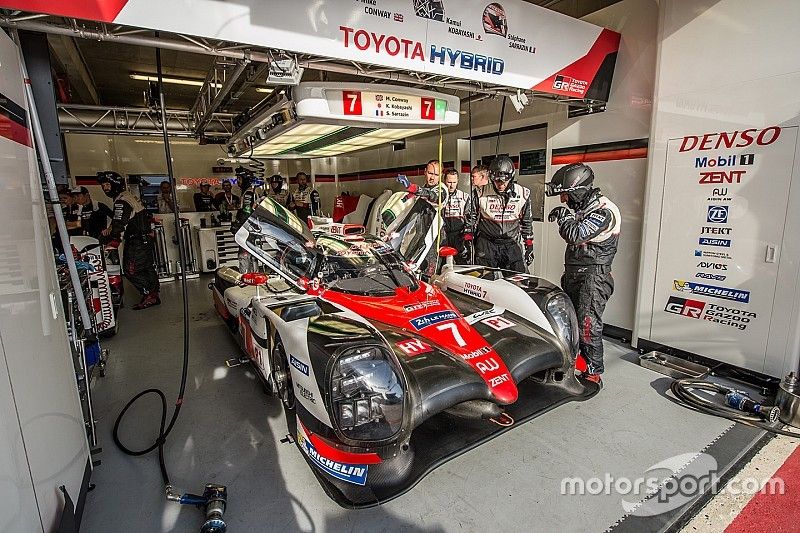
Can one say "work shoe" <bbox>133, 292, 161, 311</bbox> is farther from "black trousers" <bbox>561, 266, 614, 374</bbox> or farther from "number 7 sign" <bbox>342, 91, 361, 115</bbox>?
"black trousers" <bbox>561, 266, 614, 374</bbox>

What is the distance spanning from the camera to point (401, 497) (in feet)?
6.09

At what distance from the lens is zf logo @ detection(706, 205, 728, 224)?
3018mm

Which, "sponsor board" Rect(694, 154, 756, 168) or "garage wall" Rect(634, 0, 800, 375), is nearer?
"garage wall" Rect(634, 0, 800, 375)

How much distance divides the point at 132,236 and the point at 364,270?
377 cm

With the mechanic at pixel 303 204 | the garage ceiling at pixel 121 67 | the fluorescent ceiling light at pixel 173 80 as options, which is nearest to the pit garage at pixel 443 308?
the garage ceiling at pixel 121 67

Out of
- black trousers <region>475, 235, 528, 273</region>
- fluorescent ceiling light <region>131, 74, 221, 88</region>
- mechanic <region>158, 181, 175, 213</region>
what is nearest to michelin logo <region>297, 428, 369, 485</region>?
black trousers <region>475, 235, 528, 273</region>

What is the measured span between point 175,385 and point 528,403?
2514 mm

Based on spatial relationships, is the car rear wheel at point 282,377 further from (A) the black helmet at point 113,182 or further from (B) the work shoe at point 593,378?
(A) the black helmet at point 113,182

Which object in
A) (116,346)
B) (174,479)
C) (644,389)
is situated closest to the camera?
(174,479)

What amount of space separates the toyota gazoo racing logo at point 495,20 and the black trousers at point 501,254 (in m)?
1.80

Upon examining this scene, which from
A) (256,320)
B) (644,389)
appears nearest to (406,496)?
(256,320)

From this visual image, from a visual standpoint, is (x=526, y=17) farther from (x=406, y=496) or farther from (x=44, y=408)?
(x=44, y=408)

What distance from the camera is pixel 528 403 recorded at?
7.13ft

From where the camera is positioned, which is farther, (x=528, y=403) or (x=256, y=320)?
(x=256, y=320)
